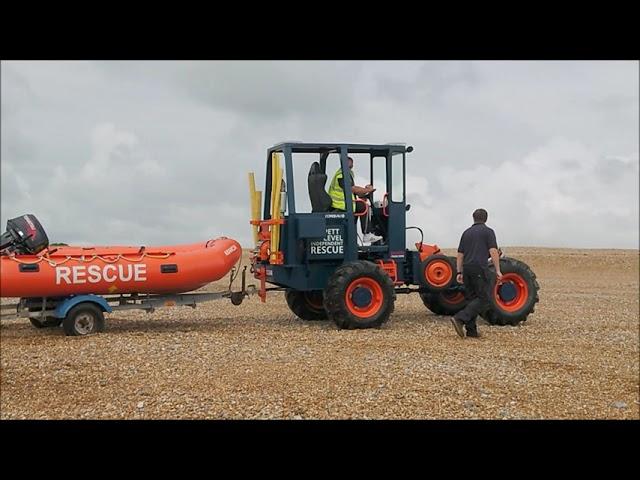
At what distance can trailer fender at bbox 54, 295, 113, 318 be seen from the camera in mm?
9151

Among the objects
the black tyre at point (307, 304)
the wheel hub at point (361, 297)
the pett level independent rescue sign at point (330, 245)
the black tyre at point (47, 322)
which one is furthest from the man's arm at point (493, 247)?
the black tyre at point (47, 322)

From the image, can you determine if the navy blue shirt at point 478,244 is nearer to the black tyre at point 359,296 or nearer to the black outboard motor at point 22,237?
the black tyre at point 359,296

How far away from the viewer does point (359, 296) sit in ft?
33.2

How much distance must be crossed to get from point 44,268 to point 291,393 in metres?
4.31

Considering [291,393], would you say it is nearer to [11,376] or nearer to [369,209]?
[11,376]

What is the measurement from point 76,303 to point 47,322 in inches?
35.5

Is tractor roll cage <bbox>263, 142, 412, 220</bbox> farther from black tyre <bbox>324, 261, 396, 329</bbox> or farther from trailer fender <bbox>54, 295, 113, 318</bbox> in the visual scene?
trailer fender <bbox>54, 295, 113, 318</bbox>

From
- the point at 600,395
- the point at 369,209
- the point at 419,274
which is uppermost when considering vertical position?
the point at 369,209

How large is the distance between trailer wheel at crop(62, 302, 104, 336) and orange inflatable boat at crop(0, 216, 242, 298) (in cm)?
21

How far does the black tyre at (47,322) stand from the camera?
31.8 ft

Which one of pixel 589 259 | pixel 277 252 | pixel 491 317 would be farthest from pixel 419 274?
pixel 589 259

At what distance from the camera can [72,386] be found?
6.65 m

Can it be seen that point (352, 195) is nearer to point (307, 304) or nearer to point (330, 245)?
point (330, 245)

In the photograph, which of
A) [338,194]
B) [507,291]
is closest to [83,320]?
[338,194]
